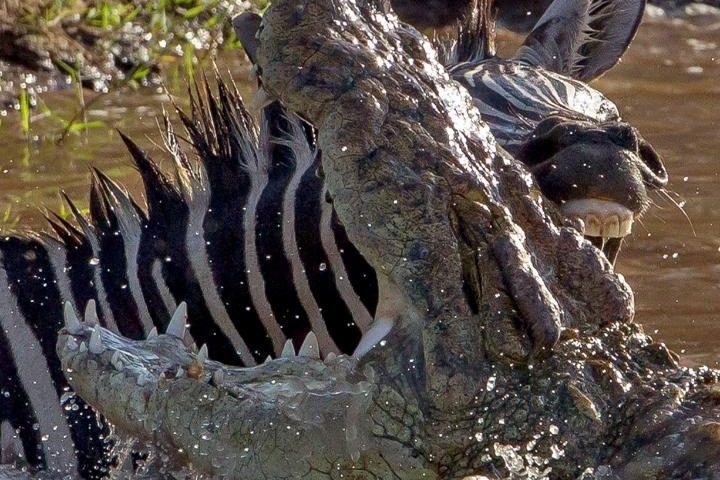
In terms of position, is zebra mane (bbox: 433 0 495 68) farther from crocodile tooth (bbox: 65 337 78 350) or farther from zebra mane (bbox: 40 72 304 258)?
crocodile tooth (bbox: 65 337 78 350)

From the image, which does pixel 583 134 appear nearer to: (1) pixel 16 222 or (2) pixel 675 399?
(2) pixel 675 399

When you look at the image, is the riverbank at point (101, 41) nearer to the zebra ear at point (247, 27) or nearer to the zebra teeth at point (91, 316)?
the zebra ear at point (247, 27)

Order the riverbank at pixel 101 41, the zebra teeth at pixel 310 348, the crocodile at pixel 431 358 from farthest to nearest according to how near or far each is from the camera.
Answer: the riverbank at pixel 101 41
the zebra teeth at pixel 310 348
the crocodile at pixel 431 358

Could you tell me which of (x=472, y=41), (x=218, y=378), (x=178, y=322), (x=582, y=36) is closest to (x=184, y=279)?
(x=178, y=322)

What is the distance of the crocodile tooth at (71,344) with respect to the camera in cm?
291

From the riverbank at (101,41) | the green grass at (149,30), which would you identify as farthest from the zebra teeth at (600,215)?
the green grass at (149,30)

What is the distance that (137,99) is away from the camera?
312 inches

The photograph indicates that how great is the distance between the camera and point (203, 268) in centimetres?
359

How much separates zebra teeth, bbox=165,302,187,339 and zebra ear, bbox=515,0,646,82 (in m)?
1.75

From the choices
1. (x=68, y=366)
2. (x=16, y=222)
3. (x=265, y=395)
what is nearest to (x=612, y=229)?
(x=265, y=395)

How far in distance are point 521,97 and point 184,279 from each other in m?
1.05

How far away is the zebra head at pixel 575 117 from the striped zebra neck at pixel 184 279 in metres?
0.51

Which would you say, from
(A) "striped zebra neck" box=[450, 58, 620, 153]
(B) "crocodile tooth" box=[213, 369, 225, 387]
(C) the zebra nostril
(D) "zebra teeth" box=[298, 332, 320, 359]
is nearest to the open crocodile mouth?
(C) the zebra nostril

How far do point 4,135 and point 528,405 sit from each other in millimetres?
5142
